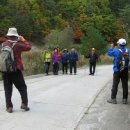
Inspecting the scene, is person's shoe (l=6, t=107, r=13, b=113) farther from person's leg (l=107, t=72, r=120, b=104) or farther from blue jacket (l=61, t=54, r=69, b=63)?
blue jacket (l=61, t=54, r=69, b=63)

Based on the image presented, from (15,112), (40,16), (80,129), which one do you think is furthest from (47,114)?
(40,16)

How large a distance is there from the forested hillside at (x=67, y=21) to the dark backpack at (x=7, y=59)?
6491 cm

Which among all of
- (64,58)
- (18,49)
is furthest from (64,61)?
(18,49)

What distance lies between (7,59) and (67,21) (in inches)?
4173

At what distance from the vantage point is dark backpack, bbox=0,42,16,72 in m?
10.4

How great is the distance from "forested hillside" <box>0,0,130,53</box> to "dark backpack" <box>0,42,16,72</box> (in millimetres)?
64913

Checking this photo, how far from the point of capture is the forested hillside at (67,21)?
290 ft

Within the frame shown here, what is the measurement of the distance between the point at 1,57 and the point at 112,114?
3.08m

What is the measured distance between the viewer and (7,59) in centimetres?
1037

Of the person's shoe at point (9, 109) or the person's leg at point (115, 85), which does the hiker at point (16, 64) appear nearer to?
the person's shoe at point (9, 109)

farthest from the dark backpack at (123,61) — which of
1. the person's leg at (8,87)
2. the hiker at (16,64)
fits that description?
the person's leg at (8,87)

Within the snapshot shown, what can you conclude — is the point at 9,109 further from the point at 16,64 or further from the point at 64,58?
the point at 64,58

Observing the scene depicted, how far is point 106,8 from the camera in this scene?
5197 inches

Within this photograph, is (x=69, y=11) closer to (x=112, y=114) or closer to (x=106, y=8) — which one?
(x=106, y=8)
